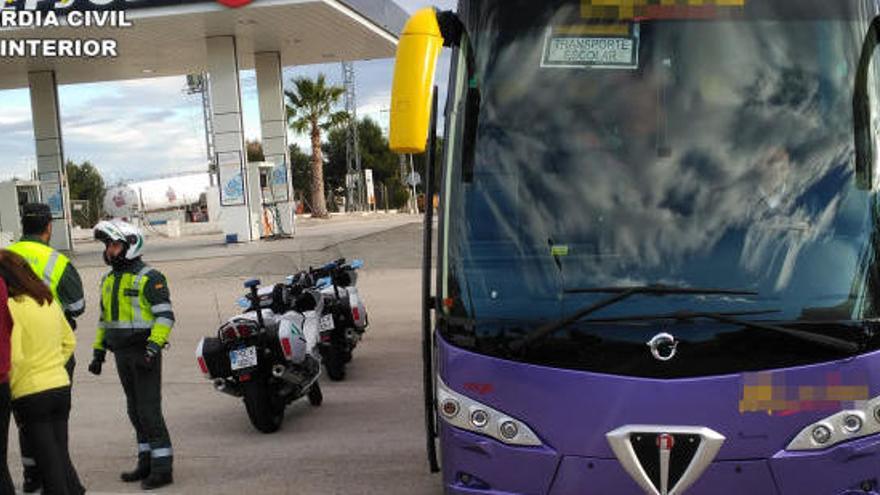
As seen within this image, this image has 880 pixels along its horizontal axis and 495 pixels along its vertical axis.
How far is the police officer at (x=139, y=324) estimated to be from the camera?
6.17m

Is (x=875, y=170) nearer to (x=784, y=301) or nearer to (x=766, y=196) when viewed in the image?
(x=766, y=196)

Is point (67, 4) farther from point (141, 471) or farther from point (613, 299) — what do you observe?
point (613, 299)

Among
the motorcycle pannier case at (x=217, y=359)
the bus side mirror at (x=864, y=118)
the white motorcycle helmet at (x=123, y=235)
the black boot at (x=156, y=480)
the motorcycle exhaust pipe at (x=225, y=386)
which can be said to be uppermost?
the bus side mirror at (x=864, y=118)

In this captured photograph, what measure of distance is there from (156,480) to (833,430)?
441 cm

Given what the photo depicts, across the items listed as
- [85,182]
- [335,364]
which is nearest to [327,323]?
[335,364]

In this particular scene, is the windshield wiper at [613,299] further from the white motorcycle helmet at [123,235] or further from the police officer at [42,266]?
the police officer at [42,266]

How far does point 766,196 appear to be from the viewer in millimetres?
4148

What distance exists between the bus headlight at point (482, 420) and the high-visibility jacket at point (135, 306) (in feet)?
9.07

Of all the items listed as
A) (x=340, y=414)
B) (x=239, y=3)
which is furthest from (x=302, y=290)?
(x=239, y=3)

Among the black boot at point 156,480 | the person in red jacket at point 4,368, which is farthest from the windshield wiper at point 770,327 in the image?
the black boot at point 156,480

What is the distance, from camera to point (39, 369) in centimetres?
514

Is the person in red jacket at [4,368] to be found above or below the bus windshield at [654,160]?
below

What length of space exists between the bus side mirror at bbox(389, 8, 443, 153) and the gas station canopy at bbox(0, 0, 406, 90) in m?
21.1

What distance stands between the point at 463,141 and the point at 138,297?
291 centimetres
